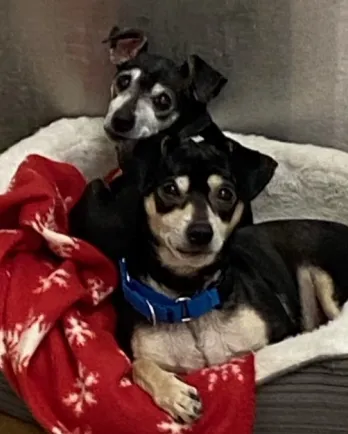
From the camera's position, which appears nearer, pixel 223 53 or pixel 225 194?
pixel 225 194

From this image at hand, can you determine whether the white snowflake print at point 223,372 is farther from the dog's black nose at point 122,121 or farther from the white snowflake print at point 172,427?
the dog's black nose at point 122,121

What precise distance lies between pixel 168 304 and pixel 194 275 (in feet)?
0.21

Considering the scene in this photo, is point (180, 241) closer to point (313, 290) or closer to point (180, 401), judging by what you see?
point (180, 401)

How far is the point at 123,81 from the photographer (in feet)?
6.66

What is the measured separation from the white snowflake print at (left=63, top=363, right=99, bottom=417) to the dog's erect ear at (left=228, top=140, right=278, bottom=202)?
38 cm

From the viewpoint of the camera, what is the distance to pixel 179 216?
1.57 meters

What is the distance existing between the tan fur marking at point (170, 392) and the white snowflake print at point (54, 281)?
0.21 metres

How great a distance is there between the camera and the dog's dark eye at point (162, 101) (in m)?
1.99

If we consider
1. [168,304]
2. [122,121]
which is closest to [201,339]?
[168,304]

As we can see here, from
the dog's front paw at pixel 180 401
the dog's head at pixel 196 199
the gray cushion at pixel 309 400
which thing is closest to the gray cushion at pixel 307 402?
the gray cushion at pixel 309 400

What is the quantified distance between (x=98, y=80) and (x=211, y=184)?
2.36 ft

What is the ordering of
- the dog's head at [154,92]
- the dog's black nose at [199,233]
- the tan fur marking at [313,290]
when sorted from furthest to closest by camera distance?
the dog's head at [154,92] → the tan fur marking at [313,290] → the dog's black nose at [199,233]

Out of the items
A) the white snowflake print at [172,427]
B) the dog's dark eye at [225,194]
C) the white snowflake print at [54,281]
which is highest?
the dog's dark eye at [225,194]

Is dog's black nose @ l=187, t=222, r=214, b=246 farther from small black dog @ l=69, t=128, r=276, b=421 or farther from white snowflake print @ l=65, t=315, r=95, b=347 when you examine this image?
white snowflake print @ l=65, t=315, r=95, b=347
